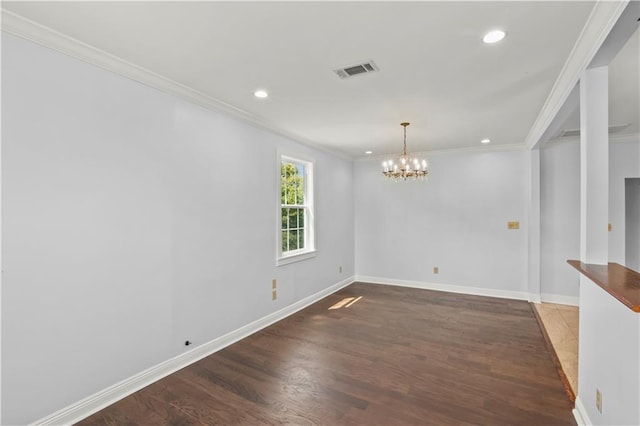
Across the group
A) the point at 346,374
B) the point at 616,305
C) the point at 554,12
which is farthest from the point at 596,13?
the point at 346,374

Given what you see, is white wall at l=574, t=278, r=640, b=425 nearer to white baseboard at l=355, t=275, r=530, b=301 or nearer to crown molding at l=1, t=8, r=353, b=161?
white baseboard at l=355, t=275, r=530, b=301

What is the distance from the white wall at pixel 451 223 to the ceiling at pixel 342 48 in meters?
1.97

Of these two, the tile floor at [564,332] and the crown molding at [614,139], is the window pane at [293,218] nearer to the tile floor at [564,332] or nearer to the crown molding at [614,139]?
the tile floor at [564,332]

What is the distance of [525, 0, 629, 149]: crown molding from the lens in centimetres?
163

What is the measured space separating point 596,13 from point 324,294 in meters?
4.53

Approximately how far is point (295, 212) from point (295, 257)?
682 millimetres

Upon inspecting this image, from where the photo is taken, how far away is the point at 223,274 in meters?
3.33

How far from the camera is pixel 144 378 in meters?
2.56

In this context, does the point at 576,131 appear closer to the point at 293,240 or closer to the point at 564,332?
the point at 564,332

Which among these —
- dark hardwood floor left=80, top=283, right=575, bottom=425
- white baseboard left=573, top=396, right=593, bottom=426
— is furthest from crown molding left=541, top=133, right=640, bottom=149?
white baseboard left=573, top=396, right=593, bottom=426

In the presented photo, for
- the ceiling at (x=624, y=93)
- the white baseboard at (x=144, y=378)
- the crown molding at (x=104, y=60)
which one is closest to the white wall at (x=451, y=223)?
the ceiling at (x=624, y=93)

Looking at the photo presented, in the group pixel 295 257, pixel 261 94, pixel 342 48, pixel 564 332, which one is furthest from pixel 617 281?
pixel 295 257

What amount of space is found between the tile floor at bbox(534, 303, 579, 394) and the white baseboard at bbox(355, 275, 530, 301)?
0.39 meters

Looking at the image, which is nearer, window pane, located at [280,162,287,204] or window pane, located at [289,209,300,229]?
window pane, located at [280,162,287,204]
